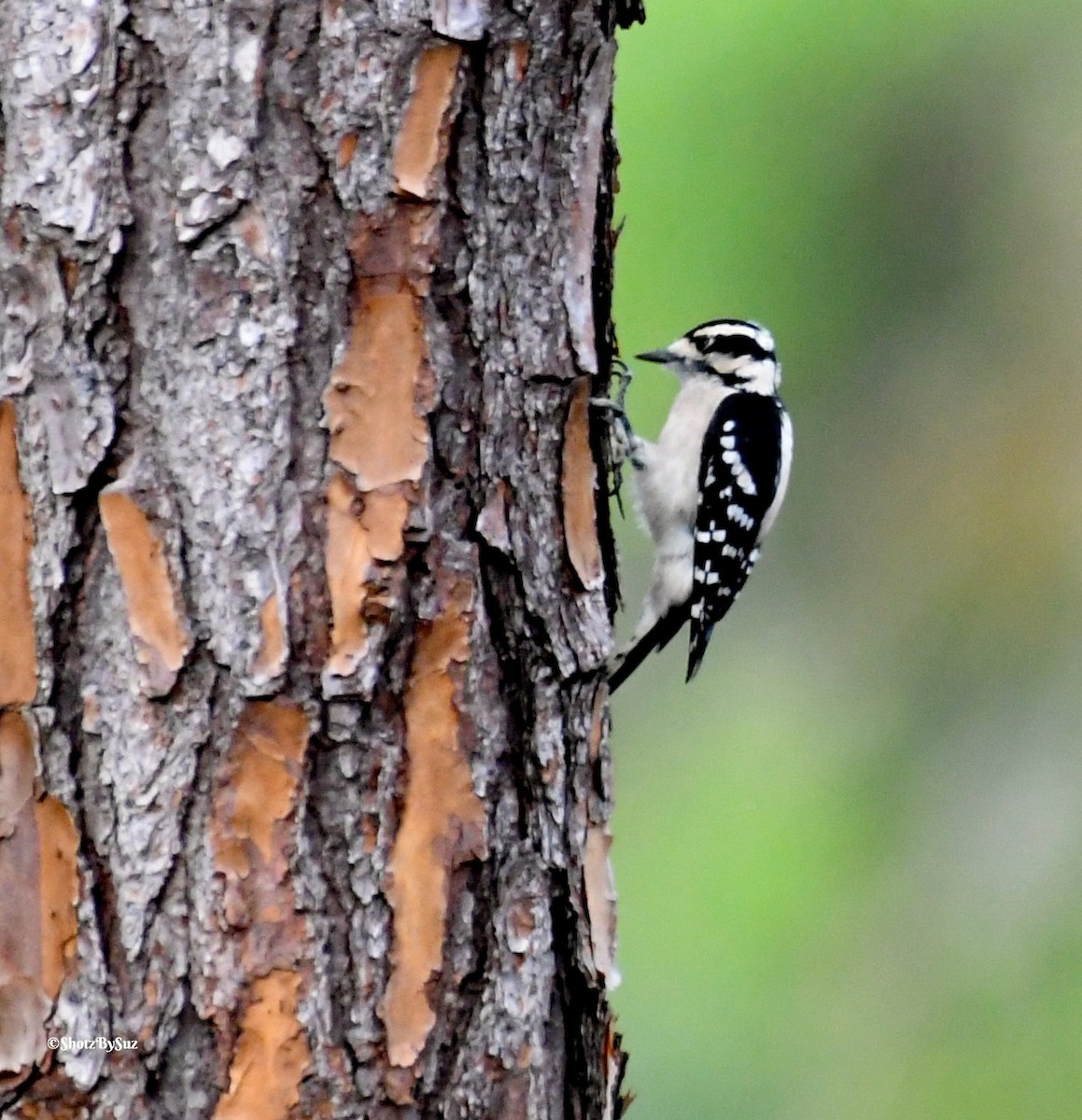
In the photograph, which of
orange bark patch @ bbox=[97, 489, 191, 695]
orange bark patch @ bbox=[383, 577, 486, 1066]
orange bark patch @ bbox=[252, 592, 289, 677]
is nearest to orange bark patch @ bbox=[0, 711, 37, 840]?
orange bark patch @ bbox=[97, 489, 191, 695]

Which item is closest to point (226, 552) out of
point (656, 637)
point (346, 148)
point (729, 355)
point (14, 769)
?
point (14, 769)

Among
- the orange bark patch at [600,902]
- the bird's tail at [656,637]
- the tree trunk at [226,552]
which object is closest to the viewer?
the tree trunk at [226,552]

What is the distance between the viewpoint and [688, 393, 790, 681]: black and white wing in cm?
381

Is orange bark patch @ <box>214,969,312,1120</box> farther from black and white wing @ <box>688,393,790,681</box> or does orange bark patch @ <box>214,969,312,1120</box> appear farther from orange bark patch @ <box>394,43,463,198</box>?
black and white wing @ <box>688,393,790,681</box>

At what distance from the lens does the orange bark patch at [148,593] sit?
67.8 inches

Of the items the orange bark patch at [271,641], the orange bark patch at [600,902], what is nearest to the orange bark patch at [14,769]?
the orange bark patch at [271,641]

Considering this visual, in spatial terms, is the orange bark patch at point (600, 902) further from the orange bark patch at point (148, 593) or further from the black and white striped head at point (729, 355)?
the black and white striped head at point (729, 355)

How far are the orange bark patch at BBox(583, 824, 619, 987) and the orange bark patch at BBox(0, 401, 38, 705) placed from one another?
69cm

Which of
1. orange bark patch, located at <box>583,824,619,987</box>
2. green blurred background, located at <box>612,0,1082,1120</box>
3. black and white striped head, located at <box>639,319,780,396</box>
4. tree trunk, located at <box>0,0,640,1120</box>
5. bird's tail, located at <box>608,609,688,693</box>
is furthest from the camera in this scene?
green blurred background, located at <box>612,0,1082,1120</box>

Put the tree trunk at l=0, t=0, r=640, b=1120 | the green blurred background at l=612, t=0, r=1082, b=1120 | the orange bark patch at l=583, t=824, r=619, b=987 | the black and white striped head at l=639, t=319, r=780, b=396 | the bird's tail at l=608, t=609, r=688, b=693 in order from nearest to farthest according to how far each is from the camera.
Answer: the tree trunk at l=0, t=0, r=640, b=1120, the orange bark patch at l=583, t=824, r=619, b=987, the bird's tail at l=608, t=609, r=688, b=693, the black and white striped head at l=639, t=319, r=780, b=396, the green blurred background at l=612, t=0, r=1082, b=1120

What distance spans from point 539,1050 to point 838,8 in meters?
4.03

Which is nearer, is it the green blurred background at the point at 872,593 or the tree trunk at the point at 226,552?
the tree trunk at the point at 226,552

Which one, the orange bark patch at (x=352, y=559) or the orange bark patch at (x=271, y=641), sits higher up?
the orange bark patch at (x=352, y=559)

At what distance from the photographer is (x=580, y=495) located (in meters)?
1.99
